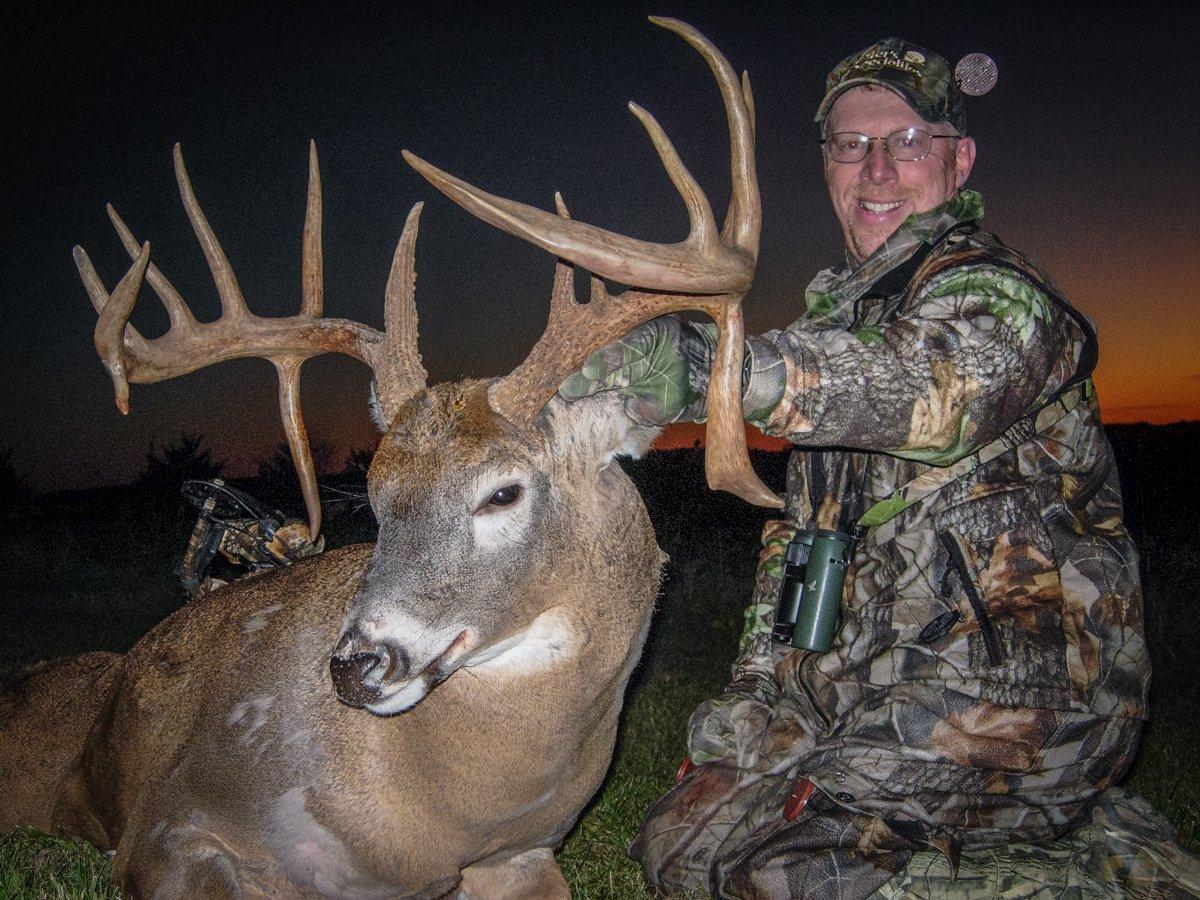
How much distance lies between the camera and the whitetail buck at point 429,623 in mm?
2701

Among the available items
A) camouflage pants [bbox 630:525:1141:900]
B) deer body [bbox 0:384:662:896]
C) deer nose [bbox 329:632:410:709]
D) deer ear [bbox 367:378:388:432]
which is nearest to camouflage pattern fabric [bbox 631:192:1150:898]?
camouflage pants [bbox 630:525:1141:900]

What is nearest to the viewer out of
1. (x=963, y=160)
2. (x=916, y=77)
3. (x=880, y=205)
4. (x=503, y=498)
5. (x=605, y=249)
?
(x=605, y=249)

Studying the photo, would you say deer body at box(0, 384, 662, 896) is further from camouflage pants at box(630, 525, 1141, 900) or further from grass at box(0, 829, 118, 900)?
camouflage pants at box(630, 525, 1141, 900)

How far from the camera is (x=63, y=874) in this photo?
12.7 feet

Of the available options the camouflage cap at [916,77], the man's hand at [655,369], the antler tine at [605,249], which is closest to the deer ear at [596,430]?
the man's hand at [655,369]

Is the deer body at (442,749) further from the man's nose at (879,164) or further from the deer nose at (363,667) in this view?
the man's nose at (879,164)

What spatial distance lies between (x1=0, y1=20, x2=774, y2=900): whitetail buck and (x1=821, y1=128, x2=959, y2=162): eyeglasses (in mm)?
1798

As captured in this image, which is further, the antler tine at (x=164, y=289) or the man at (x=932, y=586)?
the antler tine at (x=164, y=289)

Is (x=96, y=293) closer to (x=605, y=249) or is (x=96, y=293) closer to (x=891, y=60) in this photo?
(x=605, y=249)

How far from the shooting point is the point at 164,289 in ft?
12.3

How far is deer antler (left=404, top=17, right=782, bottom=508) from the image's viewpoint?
2371 mm

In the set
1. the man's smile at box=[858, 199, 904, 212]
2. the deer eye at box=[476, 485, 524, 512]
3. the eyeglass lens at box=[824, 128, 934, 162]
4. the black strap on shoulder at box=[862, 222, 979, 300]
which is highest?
the eyeglass lens at box=[824, 128, 934, 162]

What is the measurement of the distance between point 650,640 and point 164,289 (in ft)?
7.76

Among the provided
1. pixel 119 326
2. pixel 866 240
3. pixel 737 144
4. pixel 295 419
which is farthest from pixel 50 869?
pixel 866 240
